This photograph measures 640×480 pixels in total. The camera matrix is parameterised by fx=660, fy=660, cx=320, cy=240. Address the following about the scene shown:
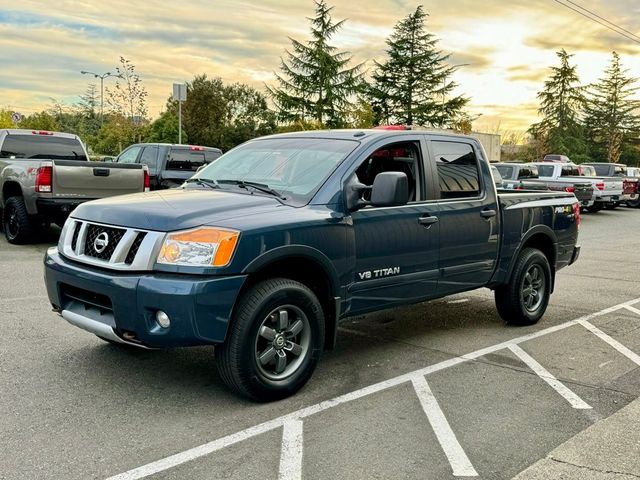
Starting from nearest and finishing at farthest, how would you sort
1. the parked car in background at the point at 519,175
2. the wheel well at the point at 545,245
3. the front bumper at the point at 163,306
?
the front bumper at the point at 163,306 → the wheel well at the point at 545,245 → the parked car in background at the point at 519,175

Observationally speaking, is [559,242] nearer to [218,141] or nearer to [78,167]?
[78,167]

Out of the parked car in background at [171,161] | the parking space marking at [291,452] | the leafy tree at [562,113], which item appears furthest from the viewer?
the leafy tree at [562,113]

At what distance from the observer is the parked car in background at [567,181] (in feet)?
71.7

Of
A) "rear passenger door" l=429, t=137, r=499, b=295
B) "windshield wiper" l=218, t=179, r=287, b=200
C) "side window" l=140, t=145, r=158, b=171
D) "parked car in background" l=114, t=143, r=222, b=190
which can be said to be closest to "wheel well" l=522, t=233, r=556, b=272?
"rear passenger door" l=429, t=137, r=499, b=295

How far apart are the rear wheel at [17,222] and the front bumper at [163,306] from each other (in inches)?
297

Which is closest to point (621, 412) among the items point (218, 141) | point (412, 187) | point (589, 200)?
point (412, 187)

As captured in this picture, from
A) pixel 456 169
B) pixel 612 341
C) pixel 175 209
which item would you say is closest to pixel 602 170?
pixel 612 341

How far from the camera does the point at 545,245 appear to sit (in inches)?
274

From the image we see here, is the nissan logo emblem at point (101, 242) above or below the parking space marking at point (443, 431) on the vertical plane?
above

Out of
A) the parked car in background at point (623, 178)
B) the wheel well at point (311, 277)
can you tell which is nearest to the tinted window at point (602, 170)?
the parked car in background at point (623, 178)

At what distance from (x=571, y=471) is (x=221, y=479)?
1.78 metres

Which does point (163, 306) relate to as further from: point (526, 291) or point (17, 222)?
point (17, 222)

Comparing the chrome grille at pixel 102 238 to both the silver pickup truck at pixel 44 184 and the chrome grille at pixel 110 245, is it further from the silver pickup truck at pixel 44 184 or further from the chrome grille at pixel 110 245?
the silver pickup truck at pixel 44 184

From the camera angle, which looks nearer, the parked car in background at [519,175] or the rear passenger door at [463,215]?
the rear passenger door at [463,215]
